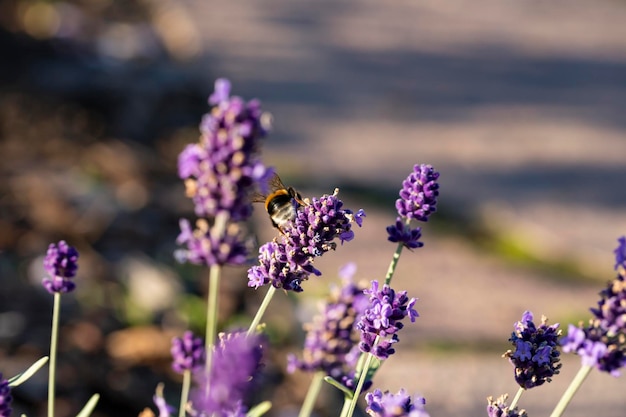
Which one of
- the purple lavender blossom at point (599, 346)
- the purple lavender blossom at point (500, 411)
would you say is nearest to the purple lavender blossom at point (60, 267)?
the purple lavender blossom at point (500, 411)

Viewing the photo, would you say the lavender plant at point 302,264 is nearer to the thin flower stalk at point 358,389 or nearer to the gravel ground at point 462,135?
the thin flower stalk at point 358,389

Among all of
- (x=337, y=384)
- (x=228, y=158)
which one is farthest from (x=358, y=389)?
(x=228, y=158)

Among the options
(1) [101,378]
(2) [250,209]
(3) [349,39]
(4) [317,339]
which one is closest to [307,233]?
(2) [250,209]

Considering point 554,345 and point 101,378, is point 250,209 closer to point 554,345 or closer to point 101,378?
point 554,345

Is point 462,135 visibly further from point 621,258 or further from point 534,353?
point 621,258

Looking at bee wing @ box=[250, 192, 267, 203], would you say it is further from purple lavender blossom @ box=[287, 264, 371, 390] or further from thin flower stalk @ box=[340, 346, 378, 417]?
thin flower stalk @ box=[340, 346, 378, 417]

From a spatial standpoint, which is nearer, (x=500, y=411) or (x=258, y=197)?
(x=500, y=411)
